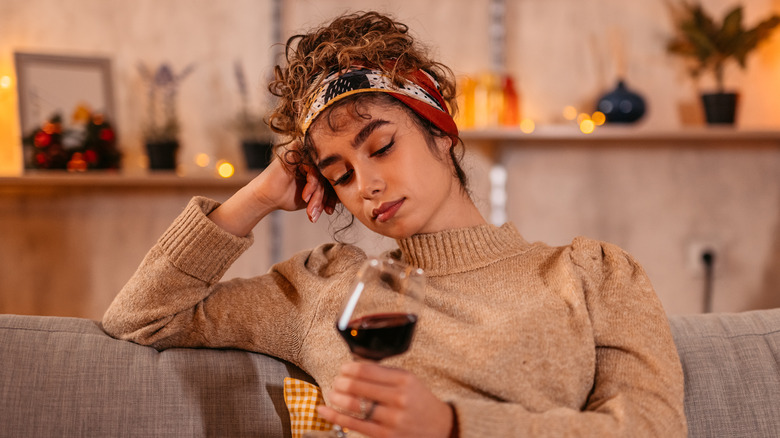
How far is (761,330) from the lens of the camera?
1363 mm

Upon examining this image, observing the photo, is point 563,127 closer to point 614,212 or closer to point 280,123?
point 614,212

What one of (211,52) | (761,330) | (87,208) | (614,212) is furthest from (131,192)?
(761,330)

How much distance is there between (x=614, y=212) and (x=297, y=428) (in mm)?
2110

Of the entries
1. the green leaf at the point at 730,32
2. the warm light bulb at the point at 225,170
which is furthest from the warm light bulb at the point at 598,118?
the warm light bulb at the point at 225,170

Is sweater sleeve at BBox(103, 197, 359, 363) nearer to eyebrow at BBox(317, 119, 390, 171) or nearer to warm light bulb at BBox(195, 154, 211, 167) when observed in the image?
eyebrow at BBox(317, 119, 390, 171)

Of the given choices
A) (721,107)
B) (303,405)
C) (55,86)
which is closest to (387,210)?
(303,405)

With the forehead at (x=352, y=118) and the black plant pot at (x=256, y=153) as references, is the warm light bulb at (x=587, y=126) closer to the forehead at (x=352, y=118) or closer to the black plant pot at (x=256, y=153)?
the black plant pot at (x=256, y=153)

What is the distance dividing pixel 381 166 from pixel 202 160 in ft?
5.90

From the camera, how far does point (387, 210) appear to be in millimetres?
1215

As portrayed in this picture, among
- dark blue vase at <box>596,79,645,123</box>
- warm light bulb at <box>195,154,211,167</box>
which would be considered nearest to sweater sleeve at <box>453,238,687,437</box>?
dark blue vase at <box>596,79,645,123</box>

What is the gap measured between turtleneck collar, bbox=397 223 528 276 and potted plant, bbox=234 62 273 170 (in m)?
1.46

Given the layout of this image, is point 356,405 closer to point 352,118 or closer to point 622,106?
point 352,118

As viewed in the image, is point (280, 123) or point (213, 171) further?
point (213, 171)

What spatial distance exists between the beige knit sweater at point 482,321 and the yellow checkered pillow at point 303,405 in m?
0.03
